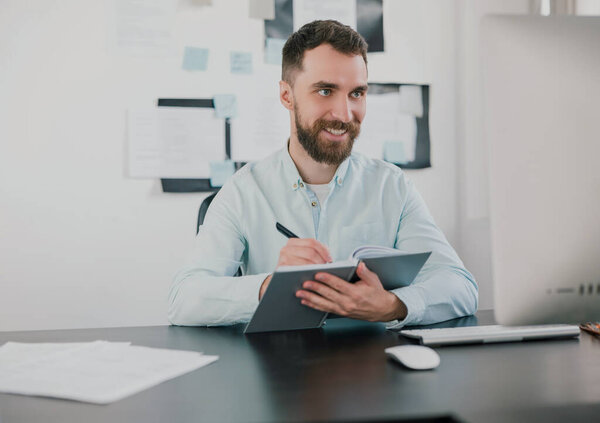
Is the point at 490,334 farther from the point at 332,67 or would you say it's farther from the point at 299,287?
the point at 332,67

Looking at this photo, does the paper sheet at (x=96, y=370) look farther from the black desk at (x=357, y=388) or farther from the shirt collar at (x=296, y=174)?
the shirt collar at (x=296, y=174)

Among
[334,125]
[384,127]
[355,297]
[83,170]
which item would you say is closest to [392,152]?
[384,127]

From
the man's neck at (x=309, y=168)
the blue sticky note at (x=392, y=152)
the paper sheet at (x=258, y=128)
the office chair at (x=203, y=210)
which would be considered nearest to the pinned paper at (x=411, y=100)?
the blue sticky note at (x=392, y=152)

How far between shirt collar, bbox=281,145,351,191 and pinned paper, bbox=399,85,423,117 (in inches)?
39.9

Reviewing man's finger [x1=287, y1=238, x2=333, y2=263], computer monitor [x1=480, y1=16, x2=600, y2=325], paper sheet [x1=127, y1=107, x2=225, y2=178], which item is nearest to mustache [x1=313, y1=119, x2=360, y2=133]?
man's finger [x1=287, y1=238, x2=333, y2=263]

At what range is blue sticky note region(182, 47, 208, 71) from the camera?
244 cm

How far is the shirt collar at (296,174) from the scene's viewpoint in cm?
167

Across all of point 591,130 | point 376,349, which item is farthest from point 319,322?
point 591,130

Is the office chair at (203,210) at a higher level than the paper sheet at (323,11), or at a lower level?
lower

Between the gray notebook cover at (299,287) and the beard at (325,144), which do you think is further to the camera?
the beard at (325,144)

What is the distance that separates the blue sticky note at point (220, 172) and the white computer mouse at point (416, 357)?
5.47ft

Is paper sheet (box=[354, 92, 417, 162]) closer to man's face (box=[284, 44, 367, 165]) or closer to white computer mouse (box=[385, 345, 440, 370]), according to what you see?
man's face (box=[284, 44, 367, 165])

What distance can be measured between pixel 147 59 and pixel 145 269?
2.68ft

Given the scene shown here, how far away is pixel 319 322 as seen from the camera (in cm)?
122
